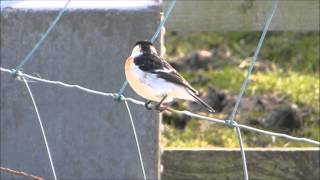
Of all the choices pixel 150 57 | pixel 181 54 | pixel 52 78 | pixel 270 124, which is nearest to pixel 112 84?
pixel 52 78

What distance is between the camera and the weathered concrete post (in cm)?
427

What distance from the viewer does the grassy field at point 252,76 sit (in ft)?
17.0

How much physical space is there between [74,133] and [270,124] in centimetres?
141

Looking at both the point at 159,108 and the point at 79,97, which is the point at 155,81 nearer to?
the point at 159,108

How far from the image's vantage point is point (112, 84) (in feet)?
14.0

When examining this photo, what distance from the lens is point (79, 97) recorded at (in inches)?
169

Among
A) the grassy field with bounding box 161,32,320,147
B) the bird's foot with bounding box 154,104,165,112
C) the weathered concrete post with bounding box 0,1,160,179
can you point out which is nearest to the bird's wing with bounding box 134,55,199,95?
the bird's foot with bounding box 154,104,165,112

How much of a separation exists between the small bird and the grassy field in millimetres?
1784

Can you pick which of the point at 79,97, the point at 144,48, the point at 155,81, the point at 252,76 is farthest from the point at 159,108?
the point at 252,76

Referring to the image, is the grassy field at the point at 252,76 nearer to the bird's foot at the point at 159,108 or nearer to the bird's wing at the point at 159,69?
the bird's wing at the point at 159,69

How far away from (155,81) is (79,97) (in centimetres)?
113

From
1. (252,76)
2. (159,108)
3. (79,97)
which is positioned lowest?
(252,76)

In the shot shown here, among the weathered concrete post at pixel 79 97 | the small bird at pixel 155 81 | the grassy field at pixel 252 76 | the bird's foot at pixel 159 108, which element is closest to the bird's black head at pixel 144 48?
the small bird at pixel 155 81

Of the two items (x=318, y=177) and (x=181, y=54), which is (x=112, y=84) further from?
(x=181, y=54)
